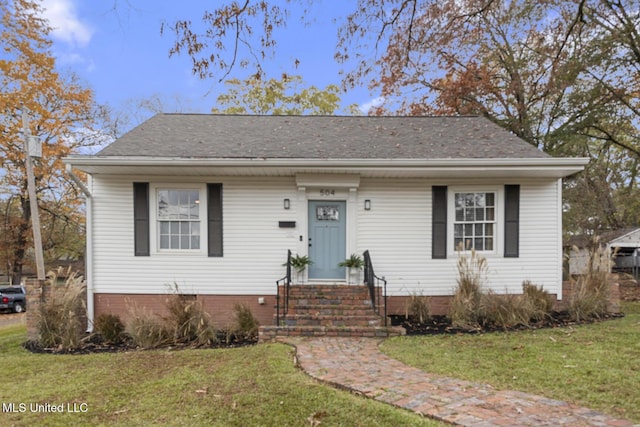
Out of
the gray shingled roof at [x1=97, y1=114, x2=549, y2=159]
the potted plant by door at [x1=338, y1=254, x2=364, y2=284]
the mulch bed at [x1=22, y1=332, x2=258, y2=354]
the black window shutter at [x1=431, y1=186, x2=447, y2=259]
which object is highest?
the gray shingled roof at [x1=97, y1=114, x2=549, y2=159]

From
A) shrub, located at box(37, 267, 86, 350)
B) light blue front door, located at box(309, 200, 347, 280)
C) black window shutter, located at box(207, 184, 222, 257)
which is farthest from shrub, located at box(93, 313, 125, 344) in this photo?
light blue front door, located at box(309, 200, 347, 280)

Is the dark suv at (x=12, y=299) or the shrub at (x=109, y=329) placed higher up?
the shrub at (x=109, y=329)

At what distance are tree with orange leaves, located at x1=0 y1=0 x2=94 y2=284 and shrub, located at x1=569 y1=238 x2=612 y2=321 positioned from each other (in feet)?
63.8

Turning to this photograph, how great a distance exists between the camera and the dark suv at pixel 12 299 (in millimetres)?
17270

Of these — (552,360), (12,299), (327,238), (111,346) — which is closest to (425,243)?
(327,238)

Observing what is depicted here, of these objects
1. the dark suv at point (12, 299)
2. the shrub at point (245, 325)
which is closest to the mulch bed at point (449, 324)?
the shrub at point (245, 325)

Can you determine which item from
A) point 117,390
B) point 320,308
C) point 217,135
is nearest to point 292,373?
point 117,390

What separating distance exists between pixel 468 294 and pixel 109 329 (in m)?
6.68

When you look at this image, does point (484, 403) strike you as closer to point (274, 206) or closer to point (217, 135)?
point (274, 206)

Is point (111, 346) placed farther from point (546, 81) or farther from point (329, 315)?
point (546, 81)

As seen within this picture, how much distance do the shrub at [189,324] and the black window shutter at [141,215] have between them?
1.92m

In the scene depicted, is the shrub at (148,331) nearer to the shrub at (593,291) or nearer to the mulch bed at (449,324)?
the mulch bed at (449,324)

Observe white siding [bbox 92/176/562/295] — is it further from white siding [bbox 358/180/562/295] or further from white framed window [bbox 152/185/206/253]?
white framed window [bbox 152/185/206/253]

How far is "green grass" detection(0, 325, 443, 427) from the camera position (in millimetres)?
3195
